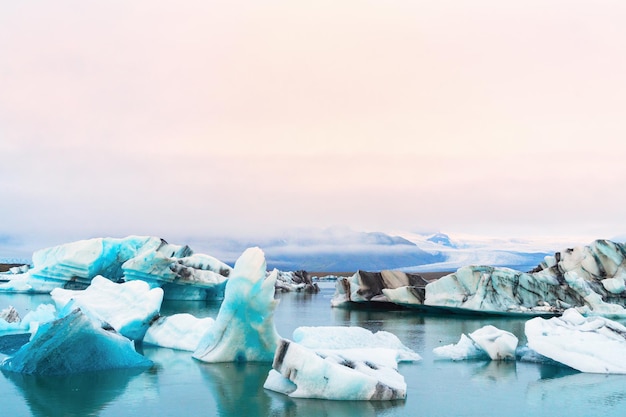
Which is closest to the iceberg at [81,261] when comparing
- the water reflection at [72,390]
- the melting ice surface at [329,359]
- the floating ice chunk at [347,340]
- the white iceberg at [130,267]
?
the white iceberg at [130,267]

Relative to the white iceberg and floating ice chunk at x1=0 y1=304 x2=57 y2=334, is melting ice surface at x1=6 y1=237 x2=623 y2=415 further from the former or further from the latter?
the white iceberg

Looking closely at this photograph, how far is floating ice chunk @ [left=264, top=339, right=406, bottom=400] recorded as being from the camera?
6352 millimetres

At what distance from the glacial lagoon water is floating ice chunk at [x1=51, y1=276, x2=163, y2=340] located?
37.2 inches

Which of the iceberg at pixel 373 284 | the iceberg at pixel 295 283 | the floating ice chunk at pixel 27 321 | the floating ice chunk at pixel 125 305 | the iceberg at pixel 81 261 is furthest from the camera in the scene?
the iceberg at pixel 295 283

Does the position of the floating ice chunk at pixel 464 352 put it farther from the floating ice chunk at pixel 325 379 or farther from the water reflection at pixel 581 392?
the floating ice chunk at pixel 325 379

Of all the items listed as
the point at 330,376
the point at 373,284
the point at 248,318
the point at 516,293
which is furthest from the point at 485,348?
the point at 373,284

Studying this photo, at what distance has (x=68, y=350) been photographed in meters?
7.77

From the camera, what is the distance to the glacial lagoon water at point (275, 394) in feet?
20.0

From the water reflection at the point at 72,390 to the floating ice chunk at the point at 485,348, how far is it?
452cm

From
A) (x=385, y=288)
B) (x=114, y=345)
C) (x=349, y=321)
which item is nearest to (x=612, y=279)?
(x=385, y=288)

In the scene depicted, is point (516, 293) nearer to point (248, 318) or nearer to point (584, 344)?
point (584, 344)

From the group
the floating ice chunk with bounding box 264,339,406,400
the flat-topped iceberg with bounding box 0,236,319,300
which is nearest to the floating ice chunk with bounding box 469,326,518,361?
the floating ice chunk with bounding box 264,339,406,400

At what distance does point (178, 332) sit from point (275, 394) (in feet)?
13.4

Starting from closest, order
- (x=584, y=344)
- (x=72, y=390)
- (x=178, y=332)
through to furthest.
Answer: (x=72, y=390) < (x=584, y=344) < (x=178, y=332)
